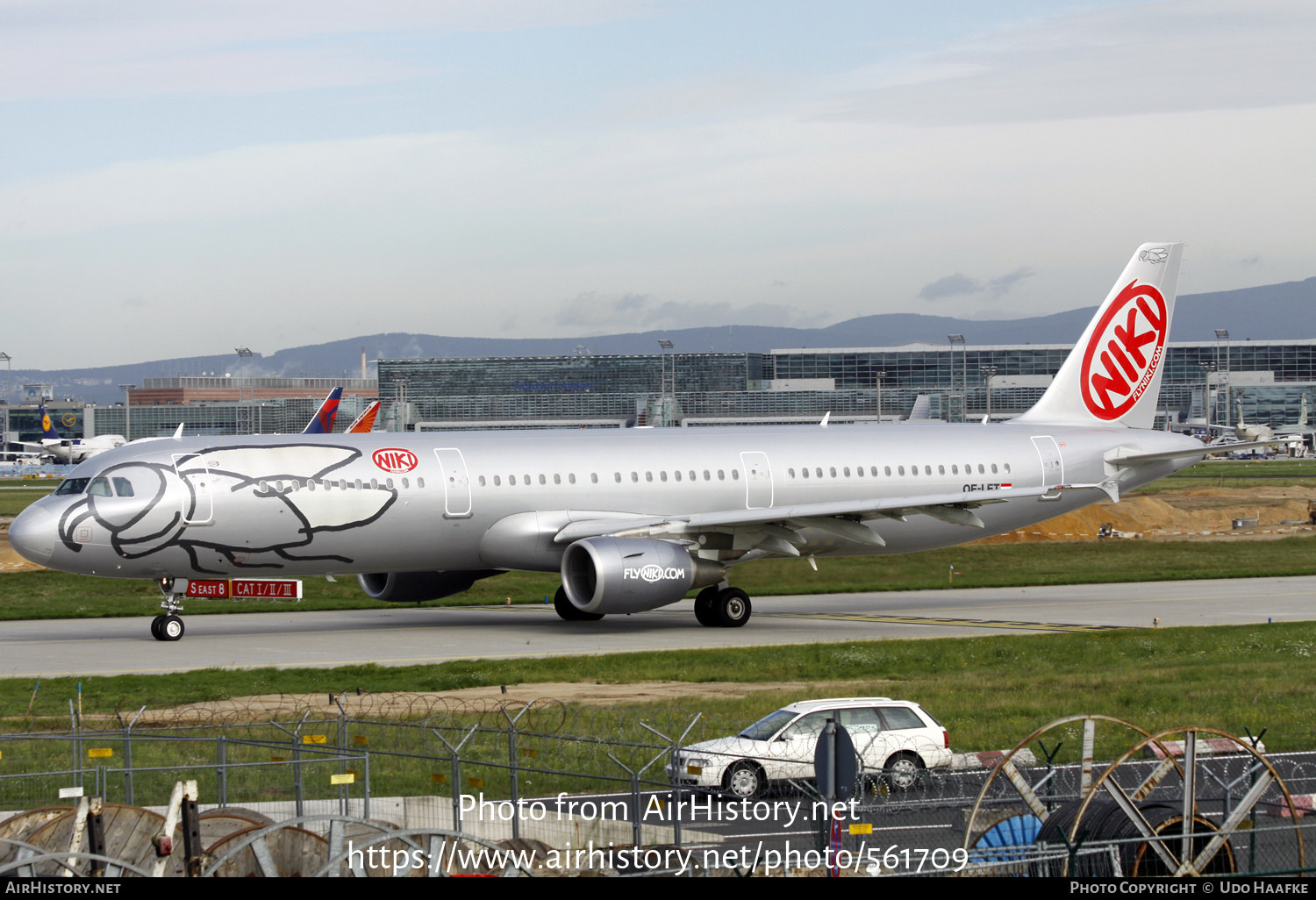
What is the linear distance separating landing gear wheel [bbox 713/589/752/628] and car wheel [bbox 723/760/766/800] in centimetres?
1846

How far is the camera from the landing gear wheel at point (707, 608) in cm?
3628

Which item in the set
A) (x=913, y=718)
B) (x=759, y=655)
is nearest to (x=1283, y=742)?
(x=913, y=718)

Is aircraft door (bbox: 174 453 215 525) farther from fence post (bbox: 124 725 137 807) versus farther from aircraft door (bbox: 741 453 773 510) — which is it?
fence post (bbox: 124 725 137 807)

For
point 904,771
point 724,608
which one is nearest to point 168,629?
point 724,608

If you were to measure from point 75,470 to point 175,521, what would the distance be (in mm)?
3091

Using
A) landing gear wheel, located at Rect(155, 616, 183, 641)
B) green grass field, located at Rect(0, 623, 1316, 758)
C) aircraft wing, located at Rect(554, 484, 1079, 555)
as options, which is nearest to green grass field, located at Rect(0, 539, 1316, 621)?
aircraft wing, located at Rect(554, 484, 1079, 555)

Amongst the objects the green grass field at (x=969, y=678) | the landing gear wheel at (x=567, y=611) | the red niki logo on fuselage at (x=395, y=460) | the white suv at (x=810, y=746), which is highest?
the red niki logo on fuselage at (x=395, y=460)

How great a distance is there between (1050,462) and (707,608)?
1205cm

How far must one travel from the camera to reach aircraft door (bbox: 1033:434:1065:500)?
136 feet

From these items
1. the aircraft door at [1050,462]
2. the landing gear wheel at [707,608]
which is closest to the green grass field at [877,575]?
the landing gear wheel at [707,608]

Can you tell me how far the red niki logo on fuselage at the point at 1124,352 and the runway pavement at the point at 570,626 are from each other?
6.05 meters

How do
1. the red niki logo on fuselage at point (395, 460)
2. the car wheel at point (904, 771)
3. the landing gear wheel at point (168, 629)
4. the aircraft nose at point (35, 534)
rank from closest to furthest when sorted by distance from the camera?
the car wheel at point (904, 771), the aircraft nose at point (35, 534), the landing gear wheel at point (168, 629), the red niki logo on fuselage at point (395, 460)

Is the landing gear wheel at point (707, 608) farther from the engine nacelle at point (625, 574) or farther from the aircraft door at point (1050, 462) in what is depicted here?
the aircraft door at point (1050, 462)

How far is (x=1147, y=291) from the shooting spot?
147 feet
